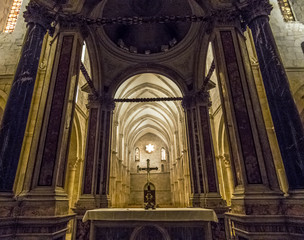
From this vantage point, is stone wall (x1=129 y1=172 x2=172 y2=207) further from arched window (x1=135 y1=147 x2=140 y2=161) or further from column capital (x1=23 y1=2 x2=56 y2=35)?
column capital (x1=23 y1=2 x2=56 y2=35)

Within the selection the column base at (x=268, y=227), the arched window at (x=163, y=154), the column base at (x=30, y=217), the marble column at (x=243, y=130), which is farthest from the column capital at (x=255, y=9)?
the arched window at (x=163, y=154)

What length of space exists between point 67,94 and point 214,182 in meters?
6.83

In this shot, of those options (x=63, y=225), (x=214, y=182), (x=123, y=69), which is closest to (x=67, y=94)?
(x=63, y=225)

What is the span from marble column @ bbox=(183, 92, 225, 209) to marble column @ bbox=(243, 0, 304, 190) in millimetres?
4457

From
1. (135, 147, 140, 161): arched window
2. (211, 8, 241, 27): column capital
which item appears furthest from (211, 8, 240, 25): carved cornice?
(135, 147, 140, 161): arched window

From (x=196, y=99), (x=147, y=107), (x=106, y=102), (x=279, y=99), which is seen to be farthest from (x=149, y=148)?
(x=279, y=99)

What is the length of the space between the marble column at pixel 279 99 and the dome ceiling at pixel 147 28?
16.7 feet

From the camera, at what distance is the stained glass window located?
10.0 meters

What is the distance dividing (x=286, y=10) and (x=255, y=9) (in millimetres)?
7805

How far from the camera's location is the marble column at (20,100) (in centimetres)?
388

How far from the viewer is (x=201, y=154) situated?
894cm

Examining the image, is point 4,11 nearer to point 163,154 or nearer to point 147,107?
point 147,107

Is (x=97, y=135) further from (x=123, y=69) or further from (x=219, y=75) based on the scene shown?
(x=219, y=75)

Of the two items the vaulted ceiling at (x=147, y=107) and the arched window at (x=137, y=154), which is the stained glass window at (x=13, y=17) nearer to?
the vaulted ceiling at (x=147, y=107)
